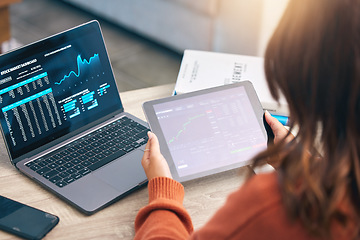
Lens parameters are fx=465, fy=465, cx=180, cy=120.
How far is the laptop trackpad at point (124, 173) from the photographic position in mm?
970

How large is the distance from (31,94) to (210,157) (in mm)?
408

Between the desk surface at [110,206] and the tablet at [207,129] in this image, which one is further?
the tablet at [207,129]

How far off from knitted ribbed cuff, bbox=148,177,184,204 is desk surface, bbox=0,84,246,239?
0.18 feet

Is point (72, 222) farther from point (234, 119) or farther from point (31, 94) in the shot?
point (234, 119)

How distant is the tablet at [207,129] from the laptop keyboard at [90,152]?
0.11 m

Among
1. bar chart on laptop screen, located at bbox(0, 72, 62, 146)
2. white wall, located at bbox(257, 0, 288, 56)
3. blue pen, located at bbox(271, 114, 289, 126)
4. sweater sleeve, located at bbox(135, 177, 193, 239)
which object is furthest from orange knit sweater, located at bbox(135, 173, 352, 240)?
white wall, located at bbox(257, 0, 288, 56)

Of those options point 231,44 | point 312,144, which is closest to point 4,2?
point 231,44

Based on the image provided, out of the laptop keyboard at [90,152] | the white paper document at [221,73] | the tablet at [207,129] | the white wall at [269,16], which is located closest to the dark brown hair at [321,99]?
the tablet at [207,129]

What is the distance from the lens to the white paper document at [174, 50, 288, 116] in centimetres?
123

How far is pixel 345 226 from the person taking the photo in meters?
0.56

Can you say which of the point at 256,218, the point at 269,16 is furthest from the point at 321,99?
the point at 269,16

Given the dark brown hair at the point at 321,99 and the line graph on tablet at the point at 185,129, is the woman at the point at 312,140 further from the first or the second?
the line graph on tablet at the point at 185,129

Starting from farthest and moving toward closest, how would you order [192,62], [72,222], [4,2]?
[4,2] < [192,62] < [72,222]

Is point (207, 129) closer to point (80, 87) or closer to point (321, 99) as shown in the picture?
point (80, 87)
